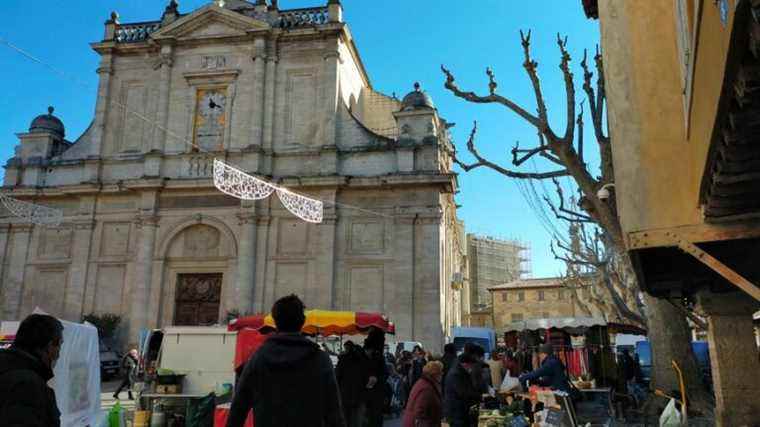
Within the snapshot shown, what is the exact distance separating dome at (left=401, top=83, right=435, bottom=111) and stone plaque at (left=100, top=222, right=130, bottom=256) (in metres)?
12.4

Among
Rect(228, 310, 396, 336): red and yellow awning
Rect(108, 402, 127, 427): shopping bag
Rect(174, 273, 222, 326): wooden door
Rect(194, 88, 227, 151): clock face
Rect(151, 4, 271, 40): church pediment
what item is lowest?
Rect(108, 402, 127, 427): shopping bag

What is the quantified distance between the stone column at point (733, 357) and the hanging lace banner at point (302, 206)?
42.8 ft

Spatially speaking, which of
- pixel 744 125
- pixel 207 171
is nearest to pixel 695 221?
pixel 744 125

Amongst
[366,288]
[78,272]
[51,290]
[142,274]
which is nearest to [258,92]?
[142,274]

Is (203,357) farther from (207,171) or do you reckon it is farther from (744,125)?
(207,171)

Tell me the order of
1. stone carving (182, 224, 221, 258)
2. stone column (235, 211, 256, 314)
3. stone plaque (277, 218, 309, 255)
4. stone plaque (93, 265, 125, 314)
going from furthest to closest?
stone carving (182, 224, 221, 258) → stone plaque (93, 265, 125, 314) → stone plaque (277, 218, 309, 255) → stone column (235, 211, 256, 314)

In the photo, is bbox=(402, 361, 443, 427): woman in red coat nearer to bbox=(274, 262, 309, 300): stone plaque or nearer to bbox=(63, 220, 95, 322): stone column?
bbox=(274, 262, 309, 300): stone plaque

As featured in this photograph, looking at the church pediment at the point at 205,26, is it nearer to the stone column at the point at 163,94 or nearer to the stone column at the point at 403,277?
the stone column at the point at 163,94

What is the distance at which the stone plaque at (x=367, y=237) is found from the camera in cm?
2212

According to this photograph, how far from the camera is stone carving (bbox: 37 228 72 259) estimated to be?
24.1 m

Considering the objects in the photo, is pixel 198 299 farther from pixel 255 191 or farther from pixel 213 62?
pixel 213 62

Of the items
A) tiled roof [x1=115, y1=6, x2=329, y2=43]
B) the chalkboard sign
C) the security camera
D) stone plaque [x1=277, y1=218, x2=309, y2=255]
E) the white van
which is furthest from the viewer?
tiled roof [x1=115, y1=6, x2=329, y2=43]

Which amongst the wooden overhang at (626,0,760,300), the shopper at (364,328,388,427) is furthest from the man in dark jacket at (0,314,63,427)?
the shopper at (364,328,388,427)

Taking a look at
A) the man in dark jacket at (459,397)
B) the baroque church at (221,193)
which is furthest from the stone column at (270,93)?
the man in dark jacket at (459,397)
